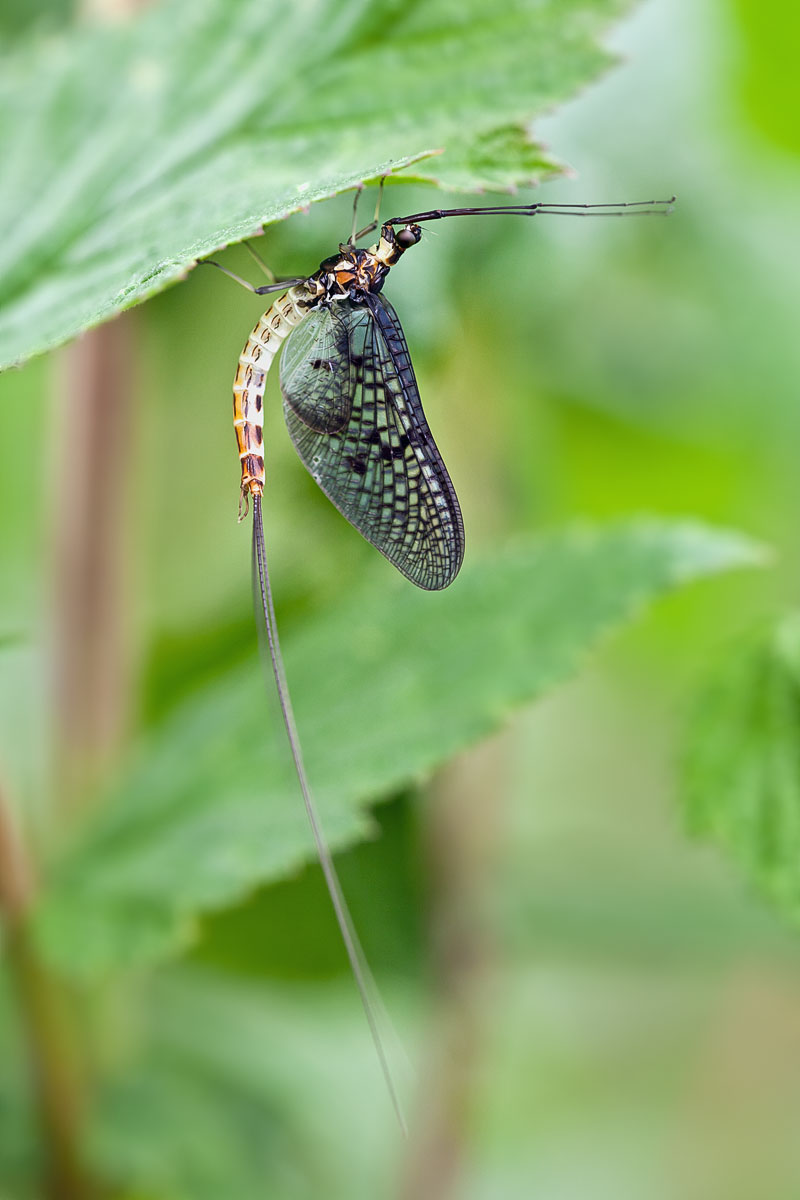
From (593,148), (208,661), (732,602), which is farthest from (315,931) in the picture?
(593,148)

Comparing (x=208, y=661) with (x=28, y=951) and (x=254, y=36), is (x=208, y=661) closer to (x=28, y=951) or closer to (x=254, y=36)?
(x=28, y=951)

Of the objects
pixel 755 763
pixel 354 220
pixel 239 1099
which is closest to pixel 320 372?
pixel 354 220

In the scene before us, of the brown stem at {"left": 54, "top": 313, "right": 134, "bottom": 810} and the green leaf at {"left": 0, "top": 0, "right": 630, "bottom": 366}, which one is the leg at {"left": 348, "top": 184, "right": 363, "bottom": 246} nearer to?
the green leaf at {"left": 0, "top": 0, "right": 630, "bottom": 366}

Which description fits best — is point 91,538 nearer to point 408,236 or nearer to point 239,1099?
point 408,236

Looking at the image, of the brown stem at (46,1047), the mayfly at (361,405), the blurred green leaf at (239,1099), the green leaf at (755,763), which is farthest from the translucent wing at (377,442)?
the blurred green leaf at (239,1099)

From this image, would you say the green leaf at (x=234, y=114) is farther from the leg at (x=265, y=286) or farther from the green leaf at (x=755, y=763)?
the green leaf at (x=755, y=763)

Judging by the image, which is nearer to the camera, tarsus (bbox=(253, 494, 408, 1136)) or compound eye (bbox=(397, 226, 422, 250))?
tarsus (bbox=(253, 494, 408, 1136))

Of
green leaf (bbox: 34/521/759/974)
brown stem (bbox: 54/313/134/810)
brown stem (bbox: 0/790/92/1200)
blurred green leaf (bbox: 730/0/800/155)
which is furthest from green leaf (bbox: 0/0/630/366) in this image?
blurred green leaf (bbox: 730/0/800/155)
